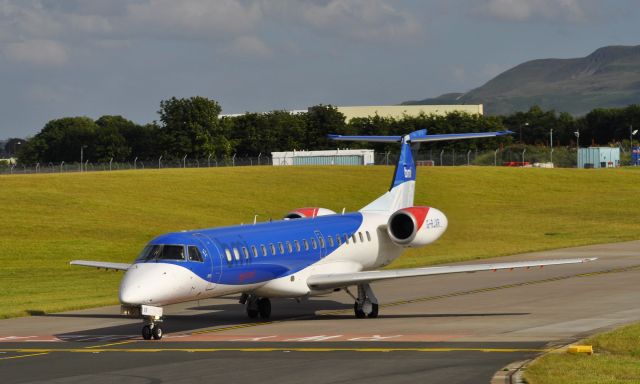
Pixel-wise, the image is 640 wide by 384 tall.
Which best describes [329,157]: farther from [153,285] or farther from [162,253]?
[153,285]

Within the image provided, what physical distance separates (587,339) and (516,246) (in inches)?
1635

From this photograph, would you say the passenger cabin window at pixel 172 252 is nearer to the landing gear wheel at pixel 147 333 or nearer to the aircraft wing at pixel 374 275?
the landing gear wheel at pixel 147 333

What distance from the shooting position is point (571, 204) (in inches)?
3863

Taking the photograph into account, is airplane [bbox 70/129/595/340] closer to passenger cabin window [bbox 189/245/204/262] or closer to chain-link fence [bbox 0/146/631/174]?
passenger cabin window [bbox 189/245/204/262]

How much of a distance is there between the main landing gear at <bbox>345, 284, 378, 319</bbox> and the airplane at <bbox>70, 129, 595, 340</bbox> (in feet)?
0.10

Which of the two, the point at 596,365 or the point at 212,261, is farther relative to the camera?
the point at 212,261

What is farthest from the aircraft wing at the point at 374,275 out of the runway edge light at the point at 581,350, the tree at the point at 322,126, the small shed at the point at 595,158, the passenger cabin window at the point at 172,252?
the tree at the point at 322,126

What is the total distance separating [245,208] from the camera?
91000 mm

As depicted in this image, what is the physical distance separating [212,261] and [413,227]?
9.11m

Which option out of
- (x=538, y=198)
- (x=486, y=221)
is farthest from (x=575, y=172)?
(x=486, y=221)

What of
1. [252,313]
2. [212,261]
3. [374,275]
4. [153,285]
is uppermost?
[212,261]

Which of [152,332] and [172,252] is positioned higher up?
[172,252]

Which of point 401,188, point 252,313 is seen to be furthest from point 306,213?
point 252,313

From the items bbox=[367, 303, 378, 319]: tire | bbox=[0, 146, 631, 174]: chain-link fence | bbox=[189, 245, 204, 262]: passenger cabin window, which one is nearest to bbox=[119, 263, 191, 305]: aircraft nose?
bbox=[189, 245, 204, 262]: passenger cabin window
